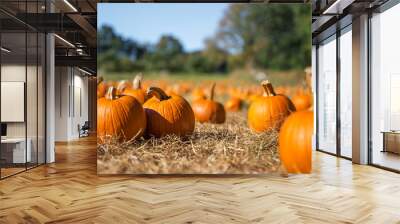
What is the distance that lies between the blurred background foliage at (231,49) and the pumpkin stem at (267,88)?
0.16 meters

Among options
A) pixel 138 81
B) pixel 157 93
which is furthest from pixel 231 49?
pixel 138 81

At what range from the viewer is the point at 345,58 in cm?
700

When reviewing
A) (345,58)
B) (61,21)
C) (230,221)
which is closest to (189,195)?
(230,221)

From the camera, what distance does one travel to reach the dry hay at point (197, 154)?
15.4 ft

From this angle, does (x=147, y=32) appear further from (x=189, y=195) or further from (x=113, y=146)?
(x=189, y=195)

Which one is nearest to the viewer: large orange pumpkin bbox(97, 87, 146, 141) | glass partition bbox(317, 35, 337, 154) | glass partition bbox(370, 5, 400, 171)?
large orange pumpkin bbox(97, 87, 146, 141)

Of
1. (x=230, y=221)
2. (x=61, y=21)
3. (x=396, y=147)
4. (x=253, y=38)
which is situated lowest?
(x=230, y=221)

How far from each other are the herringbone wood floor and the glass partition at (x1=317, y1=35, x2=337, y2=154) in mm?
2092

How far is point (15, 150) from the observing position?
17.2 ft

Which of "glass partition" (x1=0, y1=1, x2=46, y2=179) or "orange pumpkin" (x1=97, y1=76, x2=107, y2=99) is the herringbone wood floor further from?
"orange pumpkin" (x1=97, y1=76, x2=107, y2=99)

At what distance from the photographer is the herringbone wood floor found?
10.6 ft

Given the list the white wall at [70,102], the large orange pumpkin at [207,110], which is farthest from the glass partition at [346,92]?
the white wall at [70,102]

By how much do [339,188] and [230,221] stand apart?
176 centimetres

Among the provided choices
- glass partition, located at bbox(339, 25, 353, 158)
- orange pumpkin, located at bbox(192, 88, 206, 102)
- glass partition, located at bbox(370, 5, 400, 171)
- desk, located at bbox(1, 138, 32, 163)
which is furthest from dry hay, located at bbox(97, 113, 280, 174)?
glass partition, located at bbox(339, 25, 353, 158)
